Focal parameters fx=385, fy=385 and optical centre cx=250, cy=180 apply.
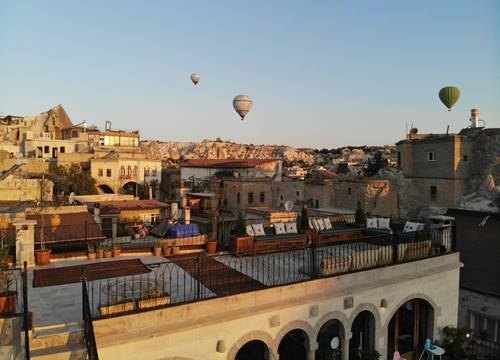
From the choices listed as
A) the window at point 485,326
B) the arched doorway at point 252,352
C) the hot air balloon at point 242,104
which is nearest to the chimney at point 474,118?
the hot air balloon at point 242,104

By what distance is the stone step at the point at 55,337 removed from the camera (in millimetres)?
6453

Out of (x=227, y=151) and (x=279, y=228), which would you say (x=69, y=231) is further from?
(x=227, y=151)

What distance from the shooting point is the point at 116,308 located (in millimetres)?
7324

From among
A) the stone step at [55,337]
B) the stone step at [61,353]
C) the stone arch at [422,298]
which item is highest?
the stone step at [55,337]

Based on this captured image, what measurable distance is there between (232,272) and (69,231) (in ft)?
21.2

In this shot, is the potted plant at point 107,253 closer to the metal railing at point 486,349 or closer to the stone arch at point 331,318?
the stone arch at point 331,318

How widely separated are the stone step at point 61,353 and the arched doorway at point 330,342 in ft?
20.3

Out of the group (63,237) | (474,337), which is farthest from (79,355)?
(474,337)

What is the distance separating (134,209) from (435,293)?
20002mm

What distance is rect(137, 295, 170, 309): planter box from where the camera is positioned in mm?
7570

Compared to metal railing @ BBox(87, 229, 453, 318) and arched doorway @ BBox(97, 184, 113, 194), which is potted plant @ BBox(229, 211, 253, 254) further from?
arched doorway @ BBox(97, 184, 113, 194)

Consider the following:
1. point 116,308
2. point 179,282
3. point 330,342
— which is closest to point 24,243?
point 179,282

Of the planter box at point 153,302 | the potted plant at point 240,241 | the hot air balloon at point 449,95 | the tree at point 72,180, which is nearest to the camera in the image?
the planter box at point 153,302

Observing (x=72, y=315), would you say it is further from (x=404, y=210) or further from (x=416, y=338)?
(x=404, y=210)
